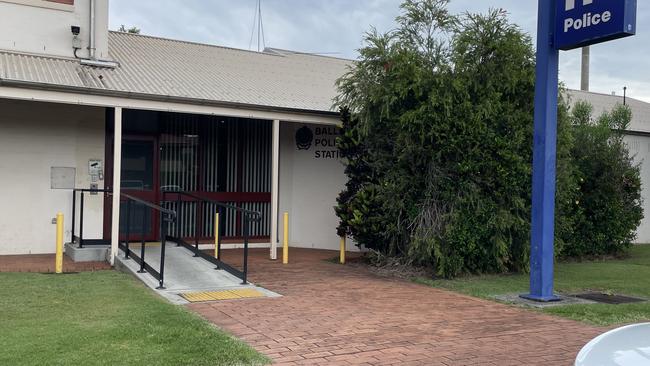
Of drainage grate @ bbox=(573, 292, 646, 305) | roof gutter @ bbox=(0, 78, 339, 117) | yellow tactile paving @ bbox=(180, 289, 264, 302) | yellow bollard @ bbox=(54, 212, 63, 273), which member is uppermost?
roof gutter @ bbox=(0, 78, 339, 117)

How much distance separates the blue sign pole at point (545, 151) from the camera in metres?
8.44

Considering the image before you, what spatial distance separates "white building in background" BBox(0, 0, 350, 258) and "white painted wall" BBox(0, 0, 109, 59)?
20 millimetres

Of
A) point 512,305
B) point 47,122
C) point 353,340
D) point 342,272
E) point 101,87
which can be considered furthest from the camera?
point 47,122

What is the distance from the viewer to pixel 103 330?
6.00 m

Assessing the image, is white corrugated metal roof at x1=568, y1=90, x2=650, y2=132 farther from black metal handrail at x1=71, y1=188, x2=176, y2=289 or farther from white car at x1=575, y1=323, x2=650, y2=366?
white car at x1=575, y1=323, x2=650, y2=366

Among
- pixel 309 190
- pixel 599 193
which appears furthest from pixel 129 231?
pixel 599 193

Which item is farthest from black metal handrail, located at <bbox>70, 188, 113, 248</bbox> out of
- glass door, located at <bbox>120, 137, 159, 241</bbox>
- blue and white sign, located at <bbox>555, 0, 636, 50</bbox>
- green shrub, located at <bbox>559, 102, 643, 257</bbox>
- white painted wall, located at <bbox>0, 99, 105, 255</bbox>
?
green shrub, located at <bbox>559, 102, 643, 257</bbox>

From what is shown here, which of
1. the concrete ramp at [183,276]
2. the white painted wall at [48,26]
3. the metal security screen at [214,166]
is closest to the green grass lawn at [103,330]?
the concrete ramp at [183,276]

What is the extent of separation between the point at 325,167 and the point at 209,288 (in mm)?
6161

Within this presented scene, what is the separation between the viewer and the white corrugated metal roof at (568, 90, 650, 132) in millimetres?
19328

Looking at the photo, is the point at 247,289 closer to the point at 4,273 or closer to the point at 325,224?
the point at 4,273

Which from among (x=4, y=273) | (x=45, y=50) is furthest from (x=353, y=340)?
(x=45, y=50)

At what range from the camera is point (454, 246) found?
33.2 ft

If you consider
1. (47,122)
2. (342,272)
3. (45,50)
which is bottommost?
(342,272)
